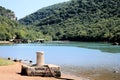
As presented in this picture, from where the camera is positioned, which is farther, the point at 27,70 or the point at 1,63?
the point at 1,63

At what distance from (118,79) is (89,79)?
8.72 ft

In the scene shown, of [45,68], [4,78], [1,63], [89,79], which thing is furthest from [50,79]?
[1,63]

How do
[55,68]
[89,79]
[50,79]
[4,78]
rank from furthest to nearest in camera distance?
[89,79], [55,68], [50,79], [4,78]

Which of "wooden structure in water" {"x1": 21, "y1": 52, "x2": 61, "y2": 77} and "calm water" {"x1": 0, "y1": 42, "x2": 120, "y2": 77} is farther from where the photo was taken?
"calm water" {"x1": 0, "y1": 42, "x2": 120, "y2": 77}

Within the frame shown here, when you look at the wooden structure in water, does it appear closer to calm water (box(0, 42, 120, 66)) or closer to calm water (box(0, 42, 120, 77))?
calm water (box(0, 42, 120, 77))

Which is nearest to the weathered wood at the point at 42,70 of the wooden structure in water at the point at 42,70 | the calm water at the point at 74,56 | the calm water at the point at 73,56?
the wooden structure in water at the point at 42,70

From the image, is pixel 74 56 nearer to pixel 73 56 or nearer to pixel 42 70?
pixel 73 56

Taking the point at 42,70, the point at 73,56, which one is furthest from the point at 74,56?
the point at 42,70

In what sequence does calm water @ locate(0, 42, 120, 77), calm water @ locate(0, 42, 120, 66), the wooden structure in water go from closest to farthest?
the wooden structure in water, calm water @ locate(0, 42, 120, 77), calm water @ locate(0, 42, 120, 66)

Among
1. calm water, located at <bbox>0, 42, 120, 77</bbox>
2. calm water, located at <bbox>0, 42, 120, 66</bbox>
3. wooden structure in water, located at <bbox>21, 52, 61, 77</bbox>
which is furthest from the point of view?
calm water, located at <bbox>0, 42, 120, 66</bbox>

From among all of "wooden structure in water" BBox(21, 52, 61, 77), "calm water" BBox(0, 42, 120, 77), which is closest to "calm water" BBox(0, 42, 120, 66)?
"calm water" BBox(0, 42, 120, 77)

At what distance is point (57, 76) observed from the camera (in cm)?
2781

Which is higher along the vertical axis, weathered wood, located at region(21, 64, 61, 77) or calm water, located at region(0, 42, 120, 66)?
weathered wood, located at region(21, 64, 61, 77)

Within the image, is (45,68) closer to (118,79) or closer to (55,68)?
(55,68)
